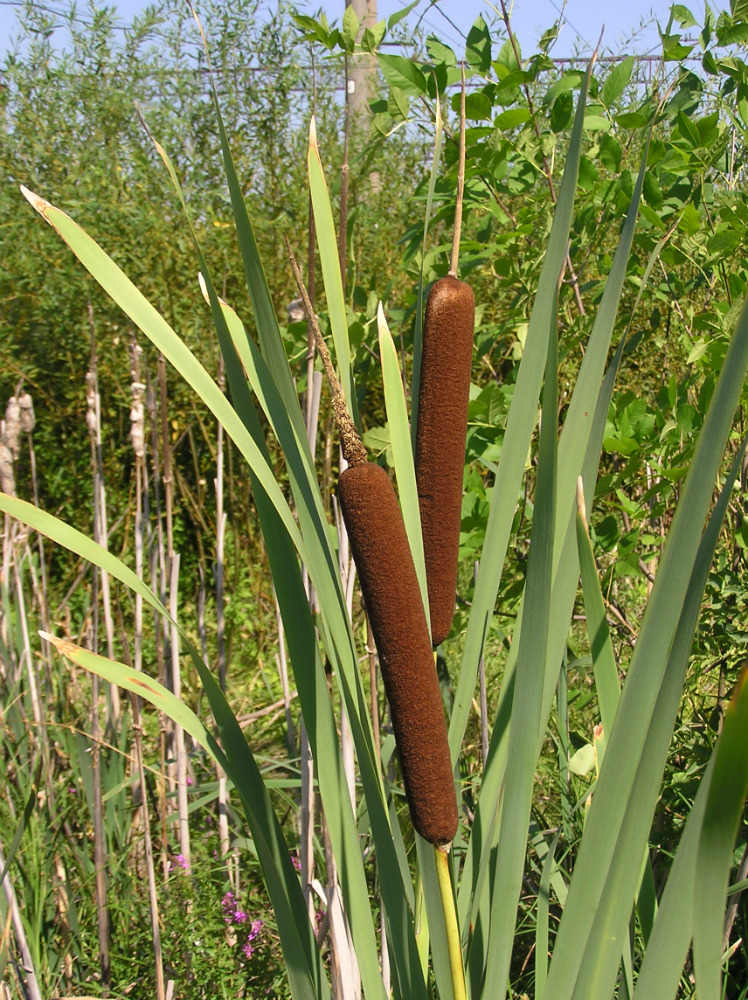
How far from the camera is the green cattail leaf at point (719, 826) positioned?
1.42ft

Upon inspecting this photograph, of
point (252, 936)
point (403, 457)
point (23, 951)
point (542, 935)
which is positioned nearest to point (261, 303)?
point (403, 457)

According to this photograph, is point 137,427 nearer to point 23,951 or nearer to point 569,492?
point 23,951

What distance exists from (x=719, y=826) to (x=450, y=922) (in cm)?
28

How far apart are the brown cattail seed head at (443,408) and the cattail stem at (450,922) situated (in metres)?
0.24

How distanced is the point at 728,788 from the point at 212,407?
0.42m

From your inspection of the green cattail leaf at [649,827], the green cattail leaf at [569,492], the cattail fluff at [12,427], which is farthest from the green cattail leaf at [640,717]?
the cattail fluff at [12,427]

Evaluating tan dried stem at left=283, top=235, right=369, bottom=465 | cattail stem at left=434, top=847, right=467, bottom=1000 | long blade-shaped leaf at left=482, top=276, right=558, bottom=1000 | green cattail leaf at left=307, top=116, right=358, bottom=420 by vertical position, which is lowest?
cattail stem at left=434, top=847, right=467, bottom=1000

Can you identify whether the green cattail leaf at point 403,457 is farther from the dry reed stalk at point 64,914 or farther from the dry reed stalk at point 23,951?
the dry reed stalk at point 64,914

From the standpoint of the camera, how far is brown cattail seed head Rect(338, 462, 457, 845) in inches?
23.0

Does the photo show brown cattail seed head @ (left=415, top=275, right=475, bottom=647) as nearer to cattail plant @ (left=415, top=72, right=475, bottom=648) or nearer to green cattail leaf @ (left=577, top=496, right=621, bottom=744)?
cattail plant @ (left=415, top=72, right=475, bottom=648)

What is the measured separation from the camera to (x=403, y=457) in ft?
2.34

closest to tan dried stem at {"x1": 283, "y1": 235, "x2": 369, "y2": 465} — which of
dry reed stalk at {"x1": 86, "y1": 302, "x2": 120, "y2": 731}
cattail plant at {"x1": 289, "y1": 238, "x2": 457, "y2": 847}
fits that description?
cattail plant at {"x1": 289, "y1": 238, "x2": 457, "y2": 847}

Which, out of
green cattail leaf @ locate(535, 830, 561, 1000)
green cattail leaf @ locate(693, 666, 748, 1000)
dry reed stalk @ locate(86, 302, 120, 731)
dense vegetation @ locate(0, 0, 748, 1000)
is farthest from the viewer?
dry reed stalk @ locate(86, 302, 120, 731)

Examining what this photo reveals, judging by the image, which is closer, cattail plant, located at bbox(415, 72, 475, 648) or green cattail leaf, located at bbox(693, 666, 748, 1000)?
green cattail leaf, located at bbox(693, 666, 748, 1000)
